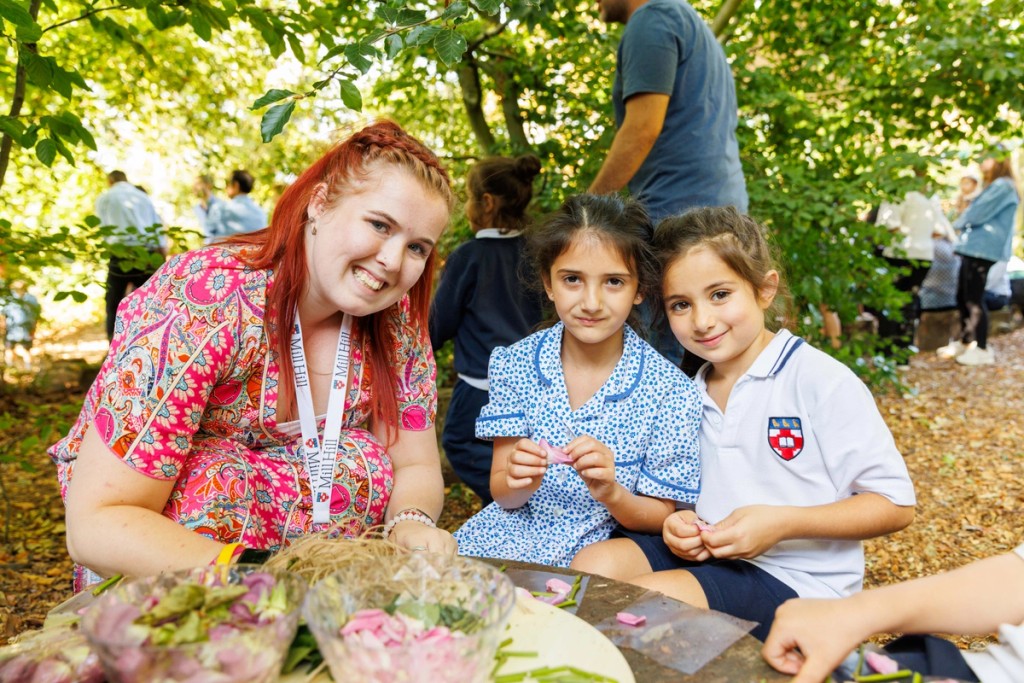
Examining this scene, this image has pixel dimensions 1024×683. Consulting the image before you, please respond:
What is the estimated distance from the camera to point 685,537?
5.68 ft

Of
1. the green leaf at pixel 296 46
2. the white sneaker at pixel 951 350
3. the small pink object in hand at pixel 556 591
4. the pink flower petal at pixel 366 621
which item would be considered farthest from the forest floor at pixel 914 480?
the pink flower petal at pixel 366 621

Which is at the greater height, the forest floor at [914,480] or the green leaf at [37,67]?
the green leaf at [37,67]

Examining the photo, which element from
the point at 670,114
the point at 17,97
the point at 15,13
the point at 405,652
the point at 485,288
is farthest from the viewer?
Answer: the point at 485,288

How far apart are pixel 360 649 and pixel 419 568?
8.2 inches

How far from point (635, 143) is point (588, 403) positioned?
116 centimetres

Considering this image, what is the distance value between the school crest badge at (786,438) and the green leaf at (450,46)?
1.07 metres

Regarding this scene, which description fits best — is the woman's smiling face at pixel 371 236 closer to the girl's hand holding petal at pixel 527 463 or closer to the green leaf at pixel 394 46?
the green leaf at pixel 394 46

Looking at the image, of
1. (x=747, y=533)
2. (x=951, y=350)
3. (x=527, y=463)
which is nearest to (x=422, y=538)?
(x=527, y=463)

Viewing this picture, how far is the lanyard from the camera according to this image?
1.69 m

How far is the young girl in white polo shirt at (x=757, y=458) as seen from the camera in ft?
5.66

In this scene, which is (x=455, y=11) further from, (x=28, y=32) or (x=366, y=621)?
(x=366, y=621)

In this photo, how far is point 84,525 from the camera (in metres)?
1.38

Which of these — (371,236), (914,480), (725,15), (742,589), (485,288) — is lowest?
(914,480)

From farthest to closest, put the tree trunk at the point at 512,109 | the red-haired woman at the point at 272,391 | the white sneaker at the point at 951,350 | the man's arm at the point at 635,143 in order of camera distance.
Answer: the white sneaker at the point at 951,350 < the tree trunk at the point at 512,109 < the man's arm at the point at 635,143 < the red-haired woman at the point at 272,391
